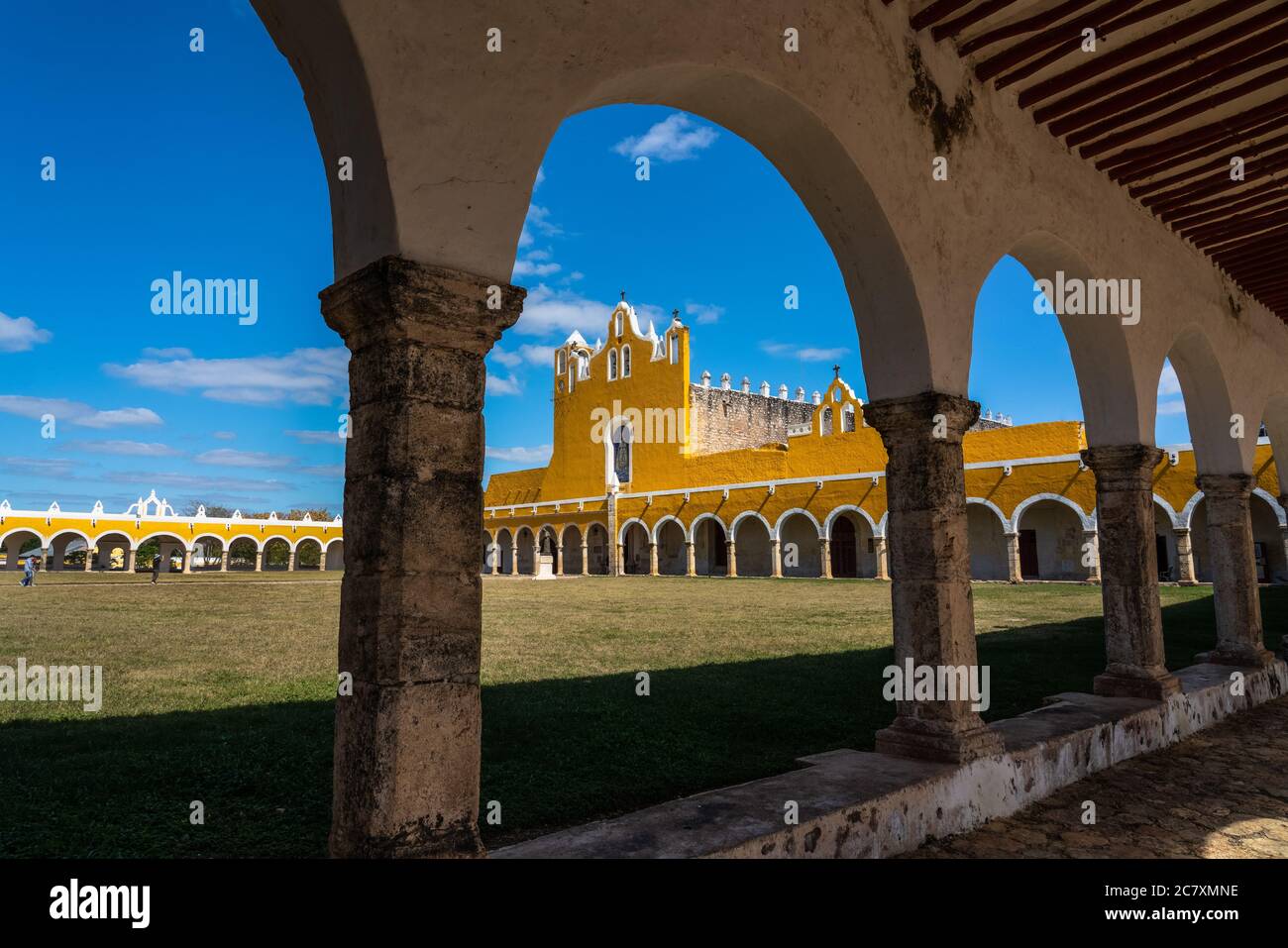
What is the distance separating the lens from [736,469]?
28.2 meters

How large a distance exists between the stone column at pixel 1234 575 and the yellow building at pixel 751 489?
1340 cm

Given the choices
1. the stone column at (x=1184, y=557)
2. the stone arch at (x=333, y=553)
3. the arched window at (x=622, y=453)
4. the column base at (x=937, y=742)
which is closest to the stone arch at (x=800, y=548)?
the arched window at (x=622, y=453)

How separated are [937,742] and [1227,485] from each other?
559 centimetres

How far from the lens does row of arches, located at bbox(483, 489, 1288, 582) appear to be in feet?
67.1

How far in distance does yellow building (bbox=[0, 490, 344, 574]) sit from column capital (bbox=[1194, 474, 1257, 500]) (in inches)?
1609

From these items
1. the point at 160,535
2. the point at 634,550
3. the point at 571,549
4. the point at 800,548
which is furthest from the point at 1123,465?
the point at 160,535

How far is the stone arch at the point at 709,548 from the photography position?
1208 inches

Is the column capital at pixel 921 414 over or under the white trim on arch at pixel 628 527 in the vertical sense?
under

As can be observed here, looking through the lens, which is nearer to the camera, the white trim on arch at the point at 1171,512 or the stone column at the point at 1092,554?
the white trim on arch at the point at 1171,512

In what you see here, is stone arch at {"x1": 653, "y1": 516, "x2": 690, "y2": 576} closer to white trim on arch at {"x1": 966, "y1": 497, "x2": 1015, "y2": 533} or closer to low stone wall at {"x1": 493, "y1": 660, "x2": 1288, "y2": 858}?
white trim on arch at {"x1": 966, "y1": 497, "x2": 1015, "y2": 533}

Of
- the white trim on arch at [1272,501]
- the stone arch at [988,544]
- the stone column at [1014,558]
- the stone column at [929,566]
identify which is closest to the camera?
the stone column at [929,566]

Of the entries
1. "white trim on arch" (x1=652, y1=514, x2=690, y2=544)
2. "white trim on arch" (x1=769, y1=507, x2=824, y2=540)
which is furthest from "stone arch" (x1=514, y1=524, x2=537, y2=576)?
"white trim on arch" (x1=769, y1=507, x2=824, y2=540)

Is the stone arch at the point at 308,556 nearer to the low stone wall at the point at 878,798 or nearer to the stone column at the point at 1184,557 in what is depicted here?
the stone column at the point at 1184,557

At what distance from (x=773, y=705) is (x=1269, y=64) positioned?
488 centimetres
